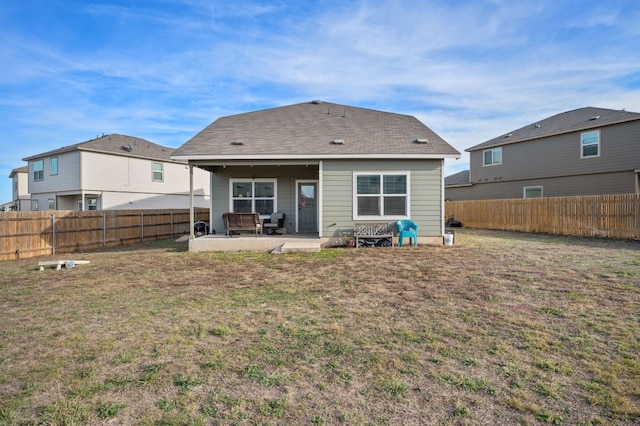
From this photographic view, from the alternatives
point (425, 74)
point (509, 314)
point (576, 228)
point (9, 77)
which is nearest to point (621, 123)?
point (576, 228)

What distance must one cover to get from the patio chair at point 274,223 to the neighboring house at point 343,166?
21.5 inches

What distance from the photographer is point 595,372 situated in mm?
2998

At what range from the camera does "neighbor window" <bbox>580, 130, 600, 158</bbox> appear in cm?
1791

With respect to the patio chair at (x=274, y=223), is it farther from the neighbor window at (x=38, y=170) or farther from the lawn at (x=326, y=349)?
the neighbor window at (x=38, y=170)

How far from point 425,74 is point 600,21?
606 centimetres

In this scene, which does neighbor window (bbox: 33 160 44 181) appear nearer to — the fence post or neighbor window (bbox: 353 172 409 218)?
the fence post

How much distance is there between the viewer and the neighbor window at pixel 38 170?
23062mm

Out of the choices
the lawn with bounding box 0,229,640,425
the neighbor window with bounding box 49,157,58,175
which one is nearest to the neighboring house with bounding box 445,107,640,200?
the lawn with bounding box 0,229,640,425

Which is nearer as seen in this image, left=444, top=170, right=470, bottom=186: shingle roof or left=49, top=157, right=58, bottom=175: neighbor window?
left=49, top=157, right=58, bottom=175: neighbor window

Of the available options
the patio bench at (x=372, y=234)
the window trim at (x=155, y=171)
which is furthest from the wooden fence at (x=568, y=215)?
the window trim at (x=155, y=171)

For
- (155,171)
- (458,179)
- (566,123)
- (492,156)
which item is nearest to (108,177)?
(155,171)

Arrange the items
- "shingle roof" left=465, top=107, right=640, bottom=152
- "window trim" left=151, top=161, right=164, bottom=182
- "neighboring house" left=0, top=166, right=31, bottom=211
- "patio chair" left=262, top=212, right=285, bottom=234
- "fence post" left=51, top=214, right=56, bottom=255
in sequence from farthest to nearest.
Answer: "neighboring house" left=0, top=166, right=31, bottom=211, "window trim" left=151, top=161, right=164, bottom=182, "shingle roof" left=465, top=107, right=640, bottom=152, "patio chair" left=262, top=212, right=285, bottom=234, "fence post" left=51, top=214, right=56, bottom=255

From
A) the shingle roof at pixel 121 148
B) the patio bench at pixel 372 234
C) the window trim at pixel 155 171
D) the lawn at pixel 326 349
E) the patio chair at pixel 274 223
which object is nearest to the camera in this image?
the lawn at pixel 326 349

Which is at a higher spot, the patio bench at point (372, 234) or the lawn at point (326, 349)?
the patio bench at point (372, 234)
